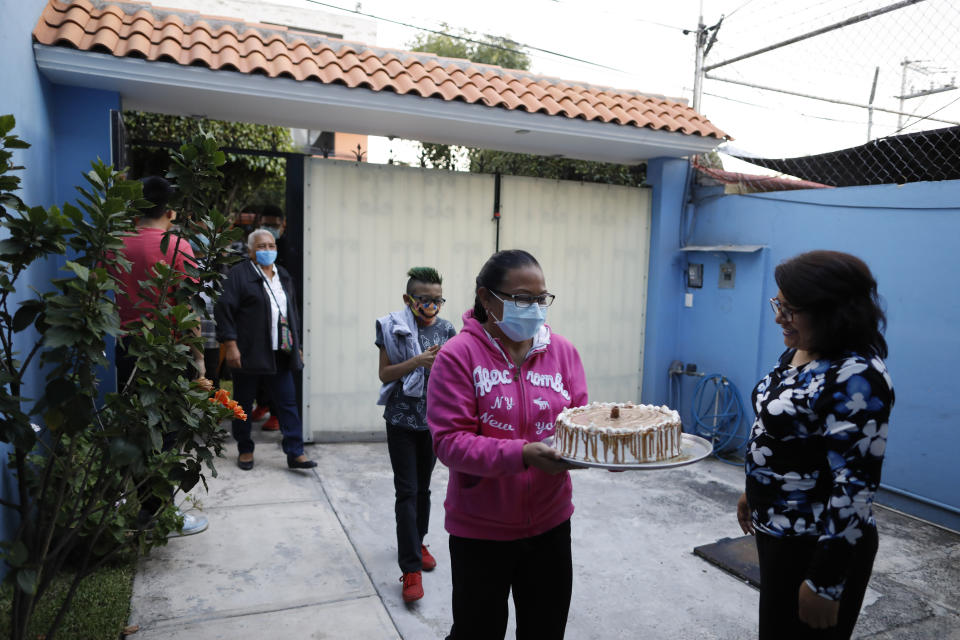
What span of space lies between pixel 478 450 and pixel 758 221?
553 cm

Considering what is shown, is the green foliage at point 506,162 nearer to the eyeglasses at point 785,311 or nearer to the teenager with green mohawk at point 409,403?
the teenager with green mohawk at point 409,403

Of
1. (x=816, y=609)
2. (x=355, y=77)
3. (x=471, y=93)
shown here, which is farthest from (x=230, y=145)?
(x=816, y=609)

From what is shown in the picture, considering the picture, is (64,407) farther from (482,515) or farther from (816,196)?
(816,196)

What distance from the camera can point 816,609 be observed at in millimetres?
1968

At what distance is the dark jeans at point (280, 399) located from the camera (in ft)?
18.3

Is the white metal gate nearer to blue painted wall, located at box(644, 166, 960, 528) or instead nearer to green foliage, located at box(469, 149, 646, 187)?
blue painted wall, located at box(644, 166, 960, 528)

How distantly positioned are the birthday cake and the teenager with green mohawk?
1323 millimetres

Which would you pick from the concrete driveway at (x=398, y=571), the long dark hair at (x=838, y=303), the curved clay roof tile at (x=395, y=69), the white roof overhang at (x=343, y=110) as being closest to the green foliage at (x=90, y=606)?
the concrete driveway at (x=398, y=571)

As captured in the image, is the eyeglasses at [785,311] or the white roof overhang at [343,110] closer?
the eyeglasses at [785,311]

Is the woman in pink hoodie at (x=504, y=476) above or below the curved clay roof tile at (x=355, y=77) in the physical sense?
below

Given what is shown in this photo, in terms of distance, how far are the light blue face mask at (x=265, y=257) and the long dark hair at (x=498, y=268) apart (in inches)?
141

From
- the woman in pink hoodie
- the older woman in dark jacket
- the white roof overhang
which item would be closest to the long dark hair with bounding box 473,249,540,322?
the woman in pink hoodie

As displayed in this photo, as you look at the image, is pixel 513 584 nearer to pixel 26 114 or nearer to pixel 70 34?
pixel 26 114

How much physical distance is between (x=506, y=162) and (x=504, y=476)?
9.68 metres
